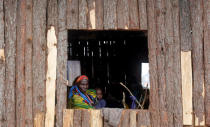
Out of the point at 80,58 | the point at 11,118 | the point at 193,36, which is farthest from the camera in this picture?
the point at 80,58

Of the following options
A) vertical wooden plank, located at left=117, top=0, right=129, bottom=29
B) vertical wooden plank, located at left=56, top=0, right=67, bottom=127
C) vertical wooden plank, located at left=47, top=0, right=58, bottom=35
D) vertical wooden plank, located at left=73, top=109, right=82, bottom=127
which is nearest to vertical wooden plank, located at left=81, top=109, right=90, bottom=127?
vertical wooden plank, located at left=73, top=109, right=82, bottom=127

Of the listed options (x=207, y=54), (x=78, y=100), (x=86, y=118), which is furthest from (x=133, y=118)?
(x=207, y=54)

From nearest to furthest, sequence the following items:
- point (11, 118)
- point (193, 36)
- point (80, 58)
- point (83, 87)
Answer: point (11, 118) < point (193, 36) < point (83, 87) < point (80, 58)

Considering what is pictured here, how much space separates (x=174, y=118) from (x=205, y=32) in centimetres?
135


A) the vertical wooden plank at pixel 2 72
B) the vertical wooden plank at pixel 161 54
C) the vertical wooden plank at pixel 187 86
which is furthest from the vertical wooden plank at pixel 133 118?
the vertical wooden plank at pixel 2 72

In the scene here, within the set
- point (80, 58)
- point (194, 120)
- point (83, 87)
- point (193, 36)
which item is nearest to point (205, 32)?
point (193, 36)

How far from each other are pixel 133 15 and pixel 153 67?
0.82 metres

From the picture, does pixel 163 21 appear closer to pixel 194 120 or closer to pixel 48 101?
pixel 194 120

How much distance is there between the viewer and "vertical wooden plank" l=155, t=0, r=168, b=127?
522 centimetres

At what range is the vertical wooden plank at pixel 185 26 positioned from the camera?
538 centimetres

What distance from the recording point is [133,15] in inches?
212

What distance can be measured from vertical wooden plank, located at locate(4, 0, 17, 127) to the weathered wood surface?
0.18 metres

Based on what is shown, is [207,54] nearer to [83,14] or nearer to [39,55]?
[83,14]

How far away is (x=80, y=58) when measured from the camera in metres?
9.58
